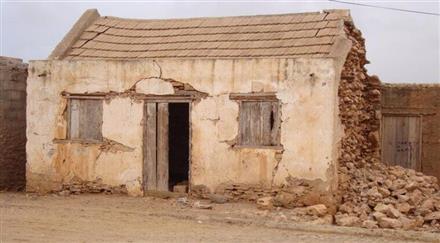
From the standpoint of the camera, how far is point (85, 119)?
567 inches

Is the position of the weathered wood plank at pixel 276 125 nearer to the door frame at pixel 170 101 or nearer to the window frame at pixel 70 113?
the door frame at pixel 170 101

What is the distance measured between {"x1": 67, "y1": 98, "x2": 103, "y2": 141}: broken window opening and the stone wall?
190 cm

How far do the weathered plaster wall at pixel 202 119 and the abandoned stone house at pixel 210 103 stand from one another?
21 mm

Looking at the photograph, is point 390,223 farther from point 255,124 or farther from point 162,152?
point 162,152

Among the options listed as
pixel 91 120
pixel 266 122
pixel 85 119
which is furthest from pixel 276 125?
pixel 85 119

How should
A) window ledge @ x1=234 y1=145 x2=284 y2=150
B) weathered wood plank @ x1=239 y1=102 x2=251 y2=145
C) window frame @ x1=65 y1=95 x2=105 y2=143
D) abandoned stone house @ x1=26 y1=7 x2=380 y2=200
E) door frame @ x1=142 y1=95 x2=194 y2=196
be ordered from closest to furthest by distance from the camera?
abandoned stone house @ x1=26 y1=7 x2=380 y2=200 → window ledge @ x1=234 y1=145 x2=284 y2=150 → weathered wood plank @ x1=239 y1=102 x2=251 y2=145 → door frame @ x1=142 y1=95 x2=194 y2=196 → window frame @ x1=65 y1=95 x2=105 y2=143

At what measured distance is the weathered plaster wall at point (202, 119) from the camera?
41.4 ft

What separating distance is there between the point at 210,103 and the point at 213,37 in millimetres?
1955

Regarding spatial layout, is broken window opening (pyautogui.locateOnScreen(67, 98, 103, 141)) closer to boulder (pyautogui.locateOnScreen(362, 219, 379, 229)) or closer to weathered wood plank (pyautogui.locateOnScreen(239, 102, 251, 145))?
weathered wood plank (pyautogui.locateOnScreen(239, 102, 251, 145))

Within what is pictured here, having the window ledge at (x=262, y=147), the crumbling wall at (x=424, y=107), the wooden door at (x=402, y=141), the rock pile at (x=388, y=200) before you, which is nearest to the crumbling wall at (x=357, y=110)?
the rock pile at (x=388, y=200)

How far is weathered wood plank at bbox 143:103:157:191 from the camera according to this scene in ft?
45.6

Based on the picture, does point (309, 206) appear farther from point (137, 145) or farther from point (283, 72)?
point (137, 145)

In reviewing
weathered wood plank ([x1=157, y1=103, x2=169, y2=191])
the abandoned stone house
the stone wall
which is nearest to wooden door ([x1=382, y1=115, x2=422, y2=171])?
the abandoned stone house

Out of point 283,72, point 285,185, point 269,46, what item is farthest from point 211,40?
point 285,185
